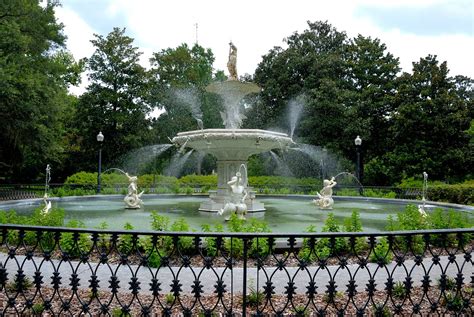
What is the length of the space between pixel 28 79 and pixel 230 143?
1444 centimetres

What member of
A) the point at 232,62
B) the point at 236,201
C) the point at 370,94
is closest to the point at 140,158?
the point at 370,94

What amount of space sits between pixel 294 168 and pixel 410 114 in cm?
1044

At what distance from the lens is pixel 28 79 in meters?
22.9

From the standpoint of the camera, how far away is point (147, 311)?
4023 mm

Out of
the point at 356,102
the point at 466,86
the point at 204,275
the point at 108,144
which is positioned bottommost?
the point at 204,275

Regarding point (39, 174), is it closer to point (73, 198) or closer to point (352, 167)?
point (73, 198)

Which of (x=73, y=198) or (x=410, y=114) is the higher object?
(x=410, y=114)

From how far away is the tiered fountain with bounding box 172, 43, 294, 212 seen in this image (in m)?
14.1

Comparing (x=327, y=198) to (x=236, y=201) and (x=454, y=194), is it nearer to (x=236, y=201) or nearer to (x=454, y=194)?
(x=236, y=201)

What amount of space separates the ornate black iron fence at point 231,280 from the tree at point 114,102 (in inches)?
1269

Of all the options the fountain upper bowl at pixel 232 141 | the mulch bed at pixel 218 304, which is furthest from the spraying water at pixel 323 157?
the mulch bed at pixel 218 304

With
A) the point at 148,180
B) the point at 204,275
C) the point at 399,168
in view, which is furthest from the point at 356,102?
the point at 204,275

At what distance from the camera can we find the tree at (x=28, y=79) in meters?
22.7

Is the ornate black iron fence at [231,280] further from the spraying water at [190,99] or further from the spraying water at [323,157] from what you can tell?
the spraying water at [190,99]
